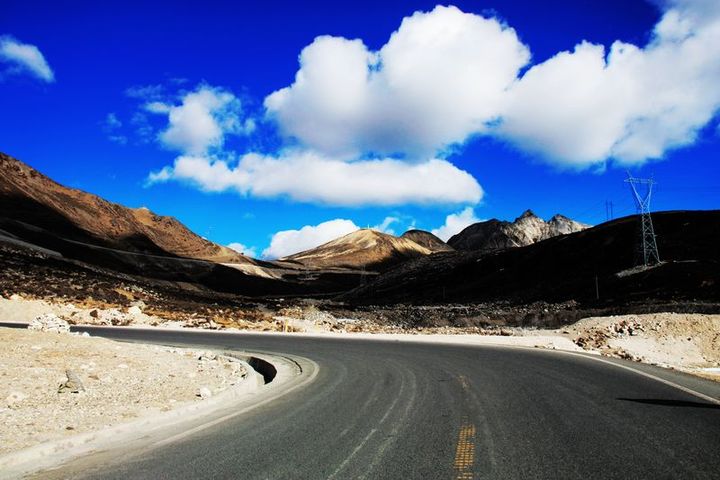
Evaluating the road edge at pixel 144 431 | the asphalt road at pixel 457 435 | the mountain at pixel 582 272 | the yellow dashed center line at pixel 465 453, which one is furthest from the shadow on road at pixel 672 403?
the mountain at pixel 582 272

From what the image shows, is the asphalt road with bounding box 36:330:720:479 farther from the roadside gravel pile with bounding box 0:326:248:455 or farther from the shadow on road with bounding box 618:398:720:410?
the roadside gravel pile with bounding box 0:326:248:455

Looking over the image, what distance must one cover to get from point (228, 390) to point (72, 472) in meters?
5.00

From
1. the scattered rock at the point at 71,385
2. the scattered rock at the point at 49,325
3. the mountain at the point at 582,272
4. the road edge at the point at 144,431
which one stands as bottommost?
the road edge at the point at 144,431

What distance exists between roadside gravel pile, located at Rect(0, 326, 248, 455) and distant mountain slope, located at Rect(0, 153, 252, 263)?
96.1 m

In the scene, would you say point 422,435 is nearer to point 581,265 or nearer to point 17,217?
point 581,265

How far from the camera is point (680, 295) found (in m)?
50.8

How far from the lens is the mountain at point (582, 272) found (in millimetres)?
58281

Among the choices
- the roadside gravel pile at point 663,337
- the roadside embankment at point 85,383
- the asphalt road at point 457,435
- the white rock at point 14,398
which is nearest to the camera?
the asphalt road at point 457,435

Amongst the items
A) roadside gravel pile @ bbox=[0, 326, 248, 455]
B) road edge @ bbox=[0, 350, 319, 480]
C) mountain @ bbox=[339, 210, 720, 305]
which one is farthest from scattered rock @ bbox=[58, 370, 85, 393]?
mountain @ bbox=[339, 210, 720, 305]

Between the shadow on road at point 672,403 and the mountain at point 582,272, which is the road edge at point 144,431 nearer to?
the shadow on road at point 672,403

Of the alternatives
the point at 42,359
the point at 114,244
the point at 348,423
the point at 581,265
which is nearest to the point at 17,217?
the point at 114,244

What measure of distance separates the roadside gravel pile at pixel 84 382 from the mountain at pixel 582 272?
47.7 m

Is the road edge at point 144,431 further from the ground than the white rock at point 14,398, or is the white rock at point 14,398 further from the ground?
the white rock at point 14,398

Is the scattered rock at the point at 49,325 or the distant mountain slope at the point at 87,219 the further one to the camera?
the distant mountain slope at the point at 87,219
